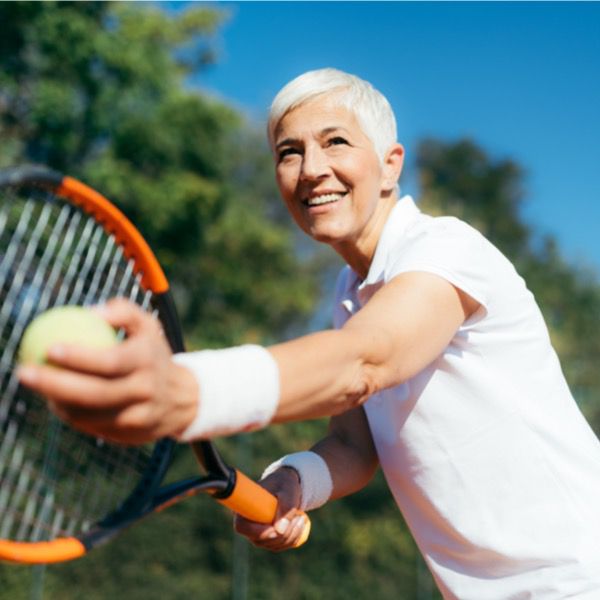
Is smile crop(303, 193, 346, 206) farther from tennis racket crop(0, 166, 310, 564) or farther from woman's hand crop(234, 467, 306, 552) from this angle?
woman's hand crop(234, 467, 306, 552)

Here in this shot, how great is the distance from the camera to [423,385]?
171cm

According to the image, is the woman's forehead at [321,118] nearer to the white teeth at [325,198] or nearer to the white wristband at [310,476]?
the white teeth at [325,198]

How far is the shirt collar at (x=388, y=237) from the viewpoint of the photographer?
1.81 m

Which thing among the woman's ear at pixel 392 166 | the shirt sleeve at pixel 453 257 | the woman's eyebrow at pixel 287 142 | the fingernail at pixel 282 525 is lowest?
the fingernail at pixel 282 525

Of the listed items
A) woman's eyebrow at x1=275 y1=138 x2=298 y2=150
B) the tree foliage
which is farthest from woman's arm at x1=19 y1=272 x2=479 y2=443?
the tree foliage

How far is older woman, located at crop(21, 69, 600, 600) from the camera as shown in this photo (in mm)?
1320

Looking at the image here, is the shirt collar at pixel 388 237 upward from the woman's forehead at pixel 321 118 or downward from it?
Result: downward

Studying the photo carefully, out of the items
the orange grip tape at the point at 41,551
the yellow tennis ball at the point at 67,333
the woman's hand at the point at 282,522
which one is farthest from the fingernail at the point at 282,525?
the yellow tennis ball at the point at 67,333

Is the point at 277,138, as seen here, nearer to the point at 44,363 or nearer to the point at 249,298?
the point at 44,363

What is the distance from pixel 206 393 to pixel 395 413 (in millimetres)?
733

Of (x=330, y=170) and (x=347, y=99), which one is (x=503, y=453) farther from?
(x=347, y=99)

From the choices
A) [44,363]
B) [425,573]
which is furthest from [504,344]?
[425,573]

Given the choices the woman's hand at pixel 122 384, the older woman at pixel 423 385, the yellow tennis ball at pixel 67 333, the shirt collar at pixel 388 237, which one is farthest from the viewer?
the shirt collar at pixel 388 237

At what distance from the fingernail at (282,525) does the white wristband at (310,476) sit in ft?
0.25
